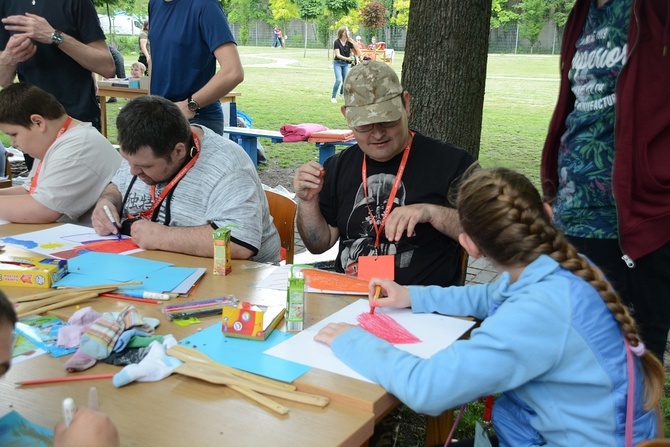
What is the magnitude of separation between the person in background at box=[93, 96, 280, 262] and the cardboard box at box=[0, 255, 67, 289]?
44 cm

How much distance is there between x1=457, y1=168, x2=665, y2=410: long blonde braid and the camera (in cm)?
145

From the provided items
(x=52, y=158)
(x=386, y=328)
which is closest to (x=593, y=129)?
(x=386, y=328)

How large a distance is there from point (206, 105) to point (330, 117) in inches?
361

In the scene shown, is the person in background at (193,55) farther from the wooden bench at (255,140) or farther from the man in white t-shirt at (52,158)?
the wooden bench at (255,140)

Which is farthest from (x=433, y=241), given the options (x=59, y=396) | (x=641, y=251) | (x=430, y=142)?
(x=59, y=396)

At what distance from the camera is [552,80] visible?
21.5 m

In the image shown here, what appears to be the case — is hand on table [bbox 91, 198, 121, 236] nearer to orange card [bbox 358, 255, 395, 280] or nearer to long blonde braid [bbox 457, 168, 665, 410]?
orange card [bbox 358, 255, 395, 280]

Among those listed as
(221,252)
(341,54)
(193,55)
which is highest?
(341,54)

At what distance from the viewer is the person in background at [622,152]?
1.93 meters

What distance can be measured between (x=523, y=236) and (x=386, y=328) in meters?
0.47

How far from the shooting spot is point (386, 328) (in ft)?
5.72

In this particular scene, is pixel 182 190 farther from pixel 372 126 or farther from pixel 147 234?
pixel 372 126

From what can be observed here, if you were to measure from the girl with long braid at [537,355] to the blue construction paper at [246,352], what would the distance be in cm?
15

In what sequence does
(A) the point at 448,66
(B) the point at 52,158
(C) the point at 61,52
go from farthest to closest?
1. (C) the point at 61,52
2. (A) the point at 448,66
3. (B) the point at 52,158
